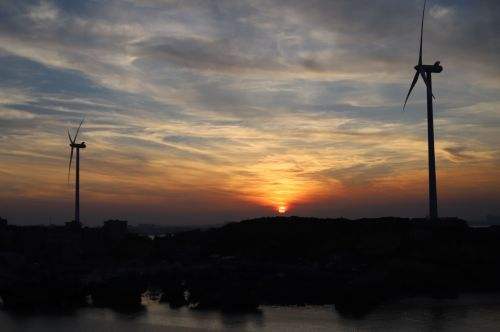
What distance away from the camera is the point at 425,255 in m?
53.2

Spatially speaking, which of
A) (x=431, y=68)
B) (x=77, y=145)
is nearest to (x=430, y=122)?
(x=431, y=68)

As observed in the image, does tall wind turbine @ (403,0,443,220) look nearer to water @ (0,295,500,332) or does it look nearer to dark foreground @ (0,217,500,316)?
dark foreground @ (0,217,500,316)

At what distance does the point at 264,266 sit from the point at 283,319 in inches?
620

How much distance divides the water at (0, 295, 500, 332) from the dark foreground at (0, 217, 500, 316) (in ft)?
6.09

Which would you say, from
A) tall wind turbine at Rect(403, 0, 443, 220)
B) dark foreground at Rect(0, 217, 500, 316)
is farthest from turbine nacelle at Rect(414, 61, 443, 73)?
dark foreground at Rect(0, 217, 500, 316)

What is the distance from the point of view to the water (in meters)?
34.8

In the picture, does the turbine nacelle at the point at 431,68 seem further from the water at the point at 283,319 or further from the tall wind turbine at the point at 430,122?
the water at the point at 283,319

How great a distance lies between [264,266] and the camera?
53.1m

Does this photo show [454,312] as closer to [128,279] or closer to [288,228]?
[128,279]

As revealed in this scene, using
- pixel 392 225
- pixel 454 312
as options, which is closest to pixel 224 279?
pixel 454 312

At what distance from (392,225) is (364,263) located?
37.9 feet

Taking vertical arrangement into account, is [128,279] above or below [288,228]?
below

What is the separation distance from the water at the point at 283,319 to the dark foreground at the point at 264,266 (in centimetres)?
185

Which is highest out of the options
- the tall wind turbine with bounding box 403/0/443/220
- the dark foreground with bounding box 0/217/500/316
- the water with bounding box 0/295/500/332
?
the tall wind turbine with bounding box 403/0/443/220
